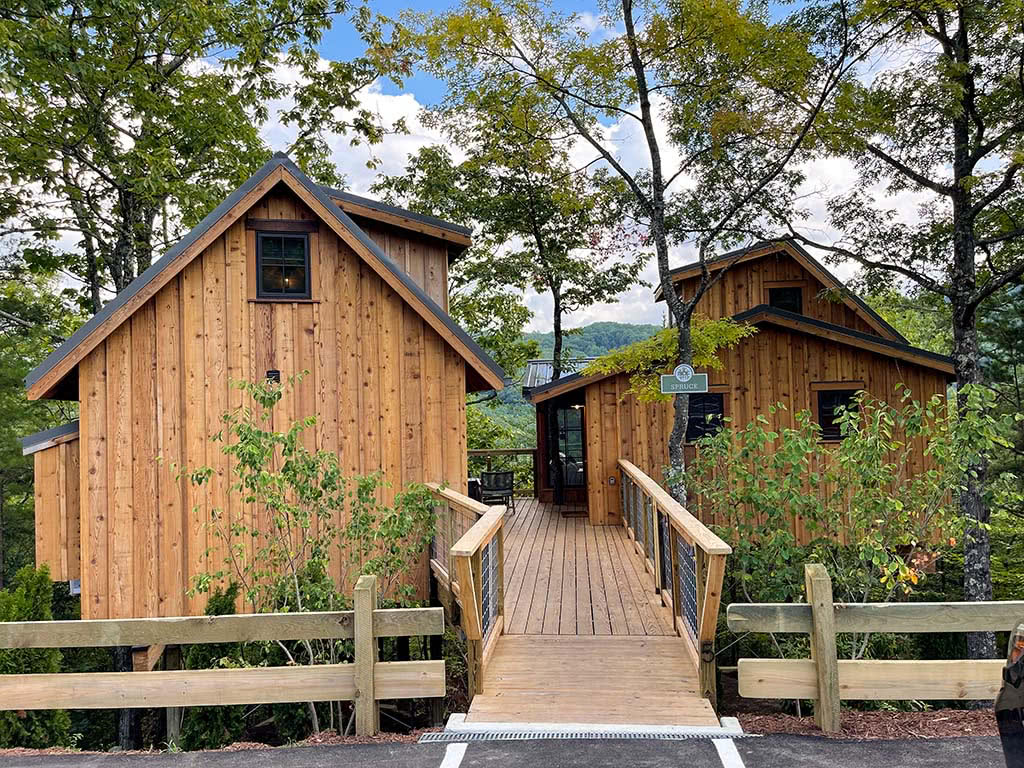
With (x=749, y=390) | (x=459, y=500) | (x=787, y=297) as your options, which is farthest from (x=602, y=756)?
(x=787, y=297)

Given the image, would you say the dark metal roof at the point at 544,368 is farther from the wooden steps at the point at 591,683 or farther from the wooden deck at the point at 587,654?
the wooden steps at the point at 591,683

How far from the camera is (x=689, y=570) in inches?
216

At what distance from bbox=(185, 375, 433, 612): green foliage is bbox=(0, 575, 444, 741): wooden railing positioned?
1094 millimetres

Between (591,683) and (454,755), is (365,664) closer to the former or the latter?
(454,755)

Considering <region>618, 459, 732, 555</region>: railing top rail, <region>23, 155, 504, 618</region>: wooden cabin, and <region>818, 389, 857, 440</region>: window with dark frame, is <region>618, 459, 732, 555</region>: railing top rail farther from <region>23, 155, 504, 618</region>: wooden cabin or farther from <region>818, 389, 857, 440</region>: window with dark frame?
<region>818, 389, 857, 440</region>: window with dark frame

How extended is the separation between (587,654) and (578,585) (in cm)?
229

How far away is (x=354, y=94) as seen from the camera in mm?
18438

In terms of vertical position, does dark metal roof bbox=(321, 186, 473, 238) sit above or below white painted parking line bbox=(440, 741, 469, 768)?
above

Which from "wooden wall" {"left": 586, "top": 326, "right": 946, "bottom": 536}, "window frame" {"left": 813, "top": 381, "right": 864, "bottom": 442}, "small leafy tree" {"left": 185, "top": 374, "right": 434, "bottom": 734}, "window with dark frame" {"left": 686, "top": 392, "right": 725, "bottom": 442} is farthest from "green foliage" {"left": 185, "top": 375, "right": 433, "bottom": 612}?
"window frame" {"left": 813, "top": 381, "right": 864, "bottom": 442}

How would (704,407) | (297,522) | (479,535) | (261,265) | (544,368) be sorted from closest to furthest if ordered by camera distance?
(479,535), (297,522), (261,265), (704,407), (544,368)

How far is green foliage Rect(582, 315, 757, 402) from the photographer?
33.8ft

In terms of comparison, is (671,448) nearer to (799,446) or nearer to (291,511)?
(799,446)

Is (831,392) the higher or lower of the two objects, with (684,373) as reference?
lower

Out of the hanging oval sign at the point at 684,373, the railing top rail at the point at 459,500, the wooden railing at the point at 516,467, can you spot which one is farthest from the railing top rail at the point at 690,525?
the wooden railing at the point at 516,467
